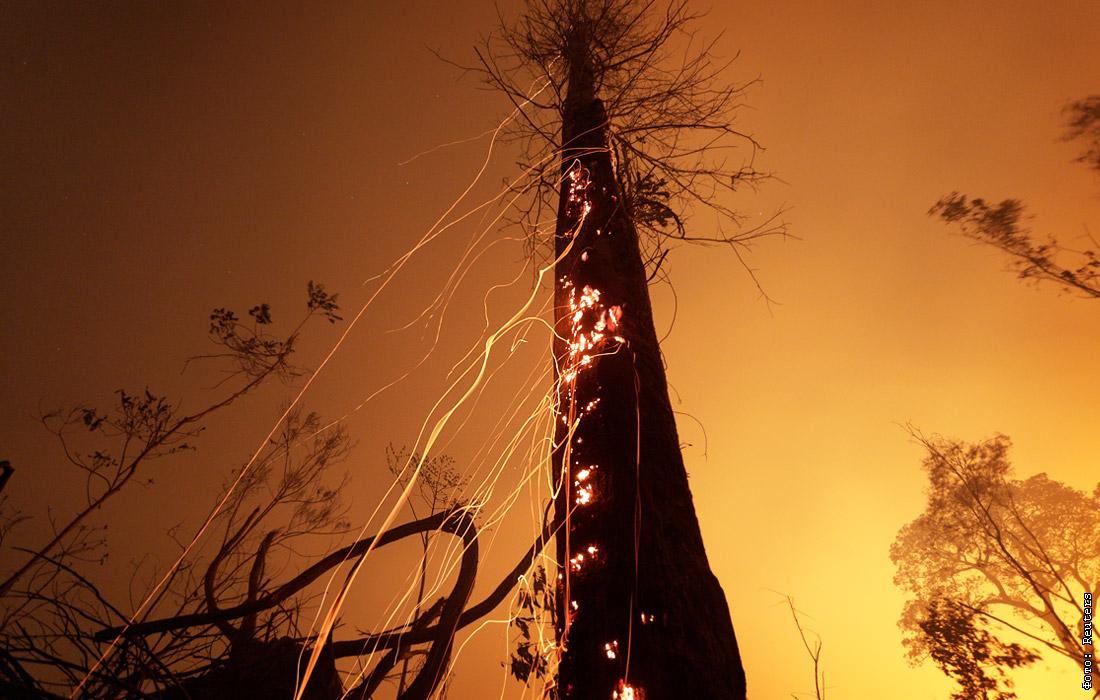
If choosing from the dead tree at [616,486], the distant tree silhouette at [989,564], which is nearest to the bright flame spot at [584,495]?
the dead tree at [616,486]

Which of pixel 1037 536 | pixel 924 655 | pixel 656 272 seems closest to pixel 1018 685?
pixel 924 655

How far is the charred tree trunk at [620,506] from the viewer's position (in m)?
0.96

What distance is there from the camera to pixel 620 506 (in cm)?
117

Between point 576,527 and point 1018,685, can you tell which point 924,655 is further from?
point 576,527

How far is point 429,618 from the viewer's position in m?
2.30

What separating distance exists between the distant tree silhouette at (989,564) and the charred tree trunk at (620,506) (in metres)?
5.92

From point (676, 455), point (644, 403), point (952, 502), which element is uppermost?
point (952, 502)

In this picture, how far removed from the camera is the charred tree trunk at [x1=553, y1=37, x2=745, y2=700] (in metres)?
0.96

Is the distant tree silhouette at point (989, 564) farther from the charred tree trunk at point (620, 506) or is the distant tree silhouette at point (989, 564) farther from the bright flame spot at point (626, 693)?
the bright flame spot at point (626, 693)

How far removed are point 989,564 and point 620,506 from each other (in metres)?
7.50

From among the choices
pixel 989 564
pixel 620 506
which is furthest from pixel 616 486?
pixel 989 564

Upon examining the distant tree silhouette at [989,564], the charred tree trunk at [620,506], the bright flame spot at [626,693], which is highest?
the distant tree silhouette at [989,564]

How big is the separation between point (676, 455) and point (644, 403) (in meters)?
0.17

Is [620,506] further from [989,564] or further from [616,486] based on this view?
[989,564]
